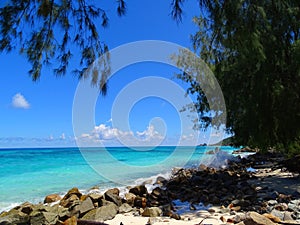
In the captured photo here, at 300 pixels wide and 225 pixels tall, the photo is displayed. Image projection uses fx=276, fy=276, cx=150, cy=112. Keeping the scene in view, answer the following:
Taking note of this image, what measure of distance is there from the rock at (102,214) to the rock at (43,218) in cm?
63

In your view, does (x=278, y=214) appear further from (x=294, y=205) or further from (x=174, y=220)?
(x=174, y=220)

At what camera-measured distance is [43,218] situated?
565 centimetres

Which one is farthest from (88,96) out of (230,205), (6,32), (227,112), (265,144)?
(227,112)

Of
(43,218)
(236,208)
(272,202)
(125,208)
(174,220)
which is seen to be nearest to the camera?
(174,220)

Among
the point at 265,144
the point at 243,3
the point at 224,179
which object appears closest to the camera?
the point at 243,3

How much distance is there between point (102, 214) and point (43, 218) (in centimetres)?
121

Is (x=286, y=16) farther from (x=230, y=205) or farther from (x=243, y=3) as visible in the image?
(x=230, y=205)

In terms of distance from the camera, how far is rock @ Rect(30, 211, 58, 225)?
559 centimetres

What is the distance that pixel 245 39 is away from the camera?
14.5 feet

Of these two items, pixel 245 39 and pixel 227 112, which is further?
A: pixel 227 112

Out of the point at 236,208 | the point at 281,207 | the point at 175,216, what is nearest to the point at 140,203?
the point at 175,216

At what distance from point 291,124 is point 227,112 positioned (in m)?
3.18

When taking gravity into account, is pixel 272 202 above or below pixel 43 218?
below

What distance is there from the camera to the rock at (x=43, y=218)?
5.59 metres
